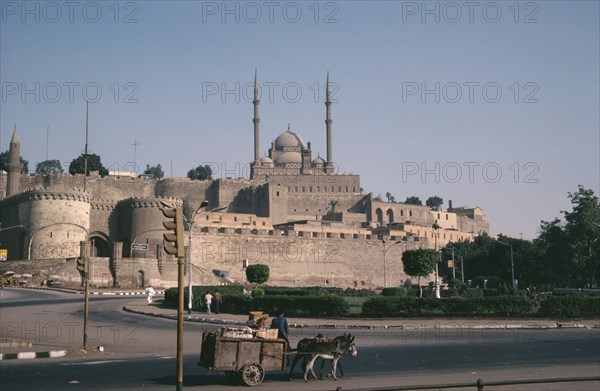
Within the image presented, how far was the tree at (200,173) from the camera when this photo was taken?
367 feet

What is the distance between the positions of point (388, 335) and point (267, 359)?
30.4 ft

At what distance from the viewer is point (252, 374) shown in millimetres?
11695

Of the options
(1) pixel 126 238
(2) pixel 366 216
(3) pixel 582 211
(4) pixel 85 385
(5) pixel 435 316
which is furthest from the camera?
(2) pixel 366 216

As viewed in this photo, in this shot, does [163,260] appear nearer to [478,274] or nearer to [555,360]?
[478,274]

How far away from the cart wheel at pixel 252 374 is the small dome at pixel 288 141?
4162 inches

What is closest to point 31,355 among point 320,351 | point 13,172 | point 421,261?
point 320,351

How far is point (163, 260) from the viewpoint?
191 feet

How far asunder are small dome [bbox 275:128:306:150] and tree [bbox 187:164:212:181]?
1145cm

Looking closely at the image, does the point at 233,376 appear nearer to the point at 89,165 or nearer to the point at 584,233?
the point at 584,233

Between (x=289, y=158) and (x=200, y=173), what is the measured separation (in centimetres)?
1388

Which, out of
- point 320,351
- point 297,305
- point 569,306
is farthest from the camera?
point 297,305

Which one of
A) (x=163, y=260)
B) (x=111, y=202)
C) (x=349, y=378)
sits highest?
(x=111, y=202)

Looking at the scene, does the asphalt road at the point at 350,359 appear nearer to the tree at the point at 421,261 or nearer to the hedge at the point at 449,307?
the hedge at the point at 449,307

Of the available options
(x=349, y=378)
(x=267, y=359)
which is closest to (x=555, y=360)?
(x=349, y=378)
